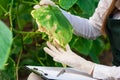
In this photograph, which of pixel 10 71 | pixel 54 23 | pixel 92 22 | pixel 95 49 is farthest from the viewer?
pixel 95 49

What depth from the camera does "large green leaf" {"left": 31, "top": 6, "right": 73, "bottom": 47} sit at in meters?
1.13

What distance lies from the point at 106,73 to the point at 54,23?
0.21 metres

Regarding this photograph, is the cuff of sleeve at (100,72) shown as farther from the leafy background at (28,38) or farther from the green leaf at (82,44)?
the green leaf at (82,44)

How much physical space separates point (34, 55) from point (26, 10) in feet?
0.75

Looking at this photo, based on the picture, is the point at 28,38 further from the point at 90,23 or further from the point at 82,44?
the point at 90,23

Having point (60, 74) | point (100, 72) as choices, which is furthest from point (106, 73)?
point (60, 74)

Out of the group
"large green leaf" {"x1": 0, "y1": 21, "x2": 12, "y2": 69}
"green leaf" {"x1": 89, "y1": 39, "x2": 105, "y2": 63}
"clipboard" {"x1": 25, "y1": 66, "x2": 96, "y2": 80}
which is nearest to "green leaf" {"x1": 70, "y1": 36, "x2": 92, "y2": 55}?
"green leaf" {"x1": 89, "y1": 39, "x2": 105, "y2": 63}

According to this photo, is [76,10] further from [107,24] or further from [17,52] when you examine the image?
[107,24]

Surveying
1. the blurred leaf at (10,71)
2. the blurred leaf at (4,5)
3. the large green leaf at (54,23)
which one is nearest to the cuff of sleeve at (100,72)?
the large green leaf at (54,23)

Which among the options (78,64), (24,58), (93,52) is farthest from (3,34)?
(24,58)

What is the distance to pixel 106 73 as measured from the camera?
3.97ft

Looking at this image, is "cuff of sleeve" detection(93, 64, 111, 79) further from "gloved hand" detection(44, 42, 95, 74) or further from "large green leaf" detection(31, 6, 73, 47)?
"large green leaf" detection(31, 6, 73, 47)

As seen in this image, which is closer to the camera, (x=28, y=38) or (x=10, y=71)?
(x=10, y=71)

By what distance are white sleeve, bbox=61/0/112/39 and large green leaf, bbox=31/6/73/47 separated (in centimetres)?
22
